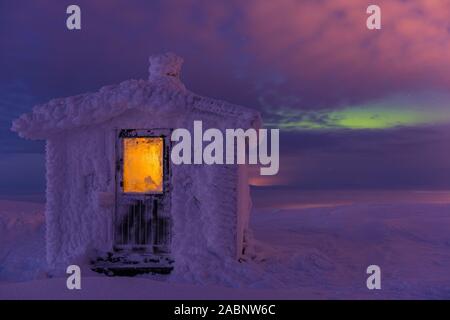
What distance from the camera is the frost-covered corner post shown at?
10750 mm

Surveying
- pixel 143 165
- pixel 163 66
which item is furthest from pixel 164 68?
pixel 143 165

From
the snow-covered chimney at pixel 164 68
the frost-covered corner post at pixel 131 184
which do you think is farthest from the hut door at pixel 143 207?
the snow-covered chimney at pixel 164 68

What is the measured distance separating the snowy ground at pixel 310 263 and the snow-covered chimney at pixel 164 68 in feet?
14.0

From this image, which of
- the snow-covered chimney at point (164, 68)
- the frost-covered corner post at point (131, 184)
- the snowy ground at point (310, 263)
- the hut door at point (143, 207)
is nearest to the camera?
the snowy ground at point (310, 263)

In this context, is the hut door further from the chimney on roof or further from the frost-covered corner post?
A: the chimney on roof

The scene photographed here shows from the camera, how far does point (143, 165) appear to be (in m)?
11.5

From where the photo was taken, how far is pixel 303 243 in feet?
48.4

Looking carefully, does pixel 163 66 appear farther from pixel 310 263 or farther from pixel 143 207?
pixel 310 263

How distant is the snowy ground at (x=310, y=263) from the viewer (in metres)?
7.27

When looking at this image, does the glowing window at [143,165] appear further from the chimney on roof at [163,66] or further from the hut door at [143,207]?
the chimney on roof at [163,66]

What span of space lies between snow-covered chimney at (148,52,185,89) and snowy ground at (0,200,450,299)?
14.0 feet

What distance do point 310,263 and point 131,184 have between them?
425 cm
